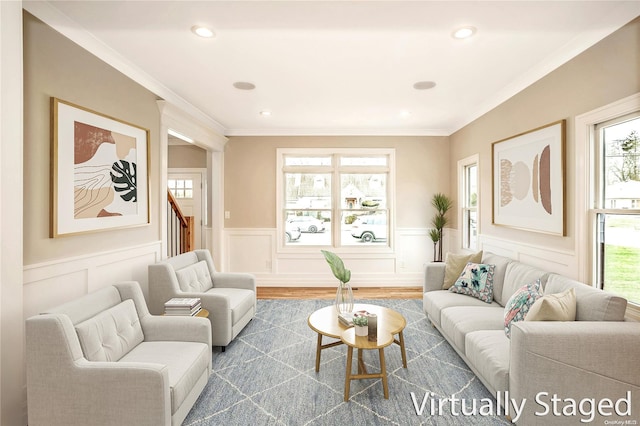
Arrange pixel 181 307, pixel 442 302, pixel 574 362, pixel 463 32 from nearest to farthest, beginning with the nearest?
pixel 574 362 < pixel 463 32 < pixel 181 307 < pixel 442 302

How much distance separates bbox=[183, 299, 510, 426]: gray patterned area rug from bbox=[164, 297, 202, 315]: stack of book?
0.52 m

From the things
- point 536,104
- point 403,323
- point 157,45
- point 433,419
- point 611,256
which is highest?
point 157,45

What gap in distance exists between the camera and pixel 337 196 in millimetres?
5484

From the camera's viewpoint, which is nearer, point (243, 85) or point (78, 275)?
point (78, 275)

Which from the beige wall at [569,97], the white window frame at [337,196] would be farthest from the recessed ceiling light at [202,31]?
the white window frame at [337,196]

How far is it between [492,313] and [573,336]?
3.24 feet

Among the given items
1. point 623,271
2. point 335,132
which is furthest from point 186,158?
point 623,271

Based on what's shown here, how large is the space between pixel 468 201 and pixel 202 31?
165 inches

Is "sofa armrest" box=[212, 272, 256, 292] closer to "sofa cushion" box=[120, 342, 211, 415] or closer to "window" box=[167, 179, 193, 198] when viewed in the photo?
"sofa cushion" box=[120, 342, 211, 415]

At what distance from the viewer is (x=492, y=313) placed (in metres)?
2.82

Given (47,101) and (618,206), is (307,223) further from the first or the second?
(618,206)

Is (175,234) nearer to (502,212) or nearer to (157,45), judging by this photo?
(157,45)

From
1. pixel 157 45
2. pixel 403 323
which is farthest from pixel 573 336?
pixel 157 45

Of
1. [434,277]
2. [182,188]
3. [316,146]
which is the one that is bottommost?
[434,277]
